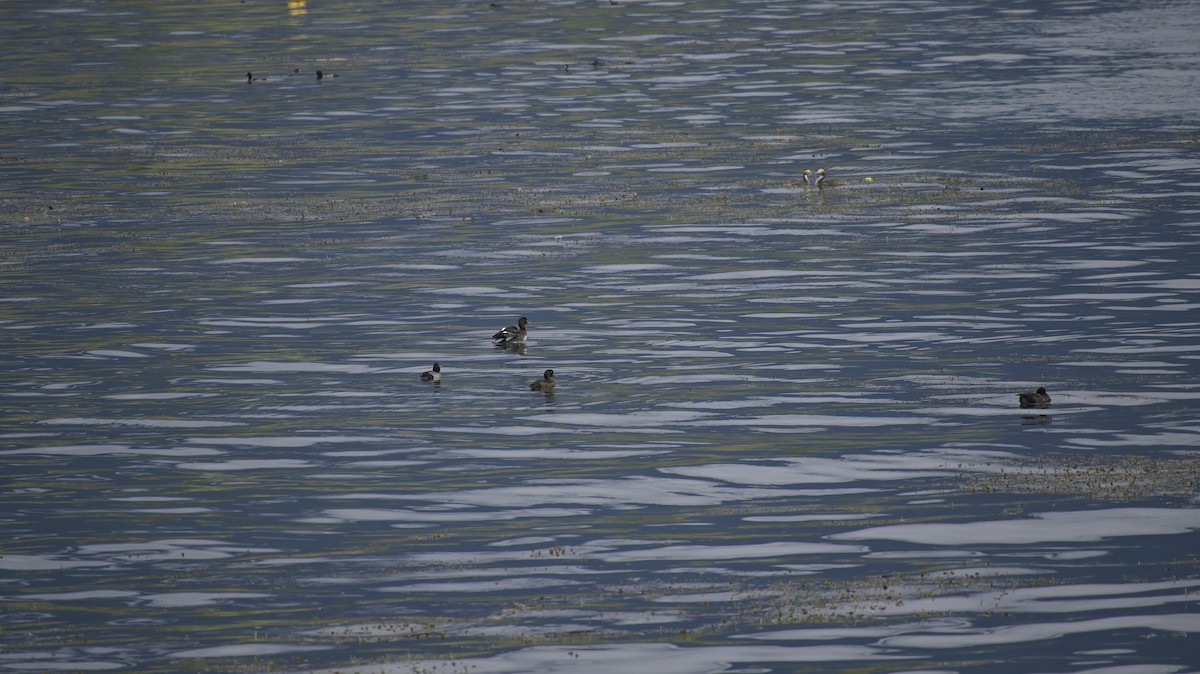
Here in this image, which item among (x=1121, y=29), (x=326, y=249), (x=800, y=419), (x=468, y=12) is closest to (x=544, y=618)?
(x=800, y=419)

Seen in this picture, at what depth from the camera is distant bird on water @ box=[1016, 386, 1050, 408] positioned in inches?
944

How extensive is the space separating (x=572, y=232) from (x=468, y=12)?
59.8 metres

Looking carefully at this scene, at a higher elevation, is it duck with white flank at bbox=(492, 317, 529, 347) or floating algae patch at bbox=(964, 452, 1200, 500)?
duck with white flank at bbox=(492, 317, 529, 347)

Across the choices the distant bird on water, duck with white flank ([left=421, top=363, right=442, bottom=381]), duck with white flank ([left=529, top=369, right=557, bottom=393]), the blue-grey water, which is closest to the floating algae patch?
the blue-grey water

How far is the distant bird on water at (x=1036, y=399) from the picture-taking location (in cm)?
2398

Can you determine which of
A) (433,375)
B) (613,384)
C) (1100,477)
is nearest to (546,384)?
(613,384)

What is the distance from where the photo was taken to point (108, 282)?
35.6 metres

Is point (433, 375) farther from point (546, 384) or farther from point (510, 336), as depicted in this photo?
point (510, 336)

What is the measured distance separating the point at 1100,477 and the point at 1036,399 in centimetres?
303

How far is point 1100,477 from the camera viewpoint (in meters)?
21.1

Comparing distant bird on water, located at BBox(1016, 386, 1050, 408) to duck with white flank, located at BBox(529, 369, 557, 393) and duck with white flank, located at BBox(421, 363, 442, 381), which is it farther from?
duck with white flank, located at BBox(421, 363, 442, 381)

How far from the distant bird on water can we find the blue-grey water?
27 centimetres

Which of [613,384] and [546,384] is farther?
[613,384]

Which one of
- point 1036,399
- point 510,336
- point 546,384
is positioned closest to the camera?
point 1036,399
